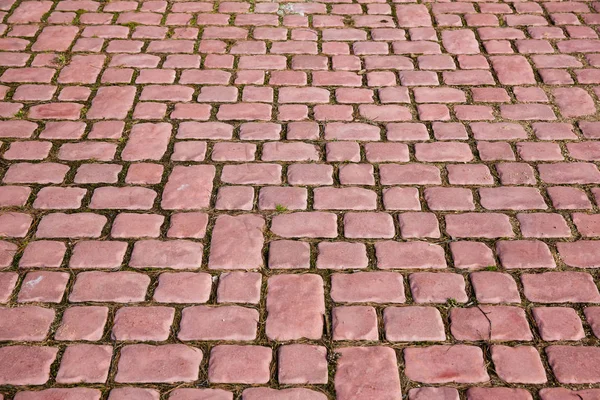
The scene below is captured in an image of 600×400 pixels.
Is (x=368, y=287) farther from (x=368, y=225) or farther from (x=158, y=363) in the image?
(x=158, y=363)

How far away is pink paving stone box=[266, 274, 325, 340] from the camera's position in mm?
2617

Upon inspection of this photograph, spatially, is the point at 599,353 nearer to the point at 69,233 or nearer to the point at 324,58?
the point at 69,233

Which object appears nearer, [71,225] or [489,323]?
[489,323]

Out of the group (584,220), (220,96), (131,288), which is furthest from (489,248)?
(220,96)

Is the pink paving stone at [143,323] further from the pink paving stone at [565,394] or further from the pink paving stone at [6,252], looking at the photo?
the pink paving stone at [565,394]

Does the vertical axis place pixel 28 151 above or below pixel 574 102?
above

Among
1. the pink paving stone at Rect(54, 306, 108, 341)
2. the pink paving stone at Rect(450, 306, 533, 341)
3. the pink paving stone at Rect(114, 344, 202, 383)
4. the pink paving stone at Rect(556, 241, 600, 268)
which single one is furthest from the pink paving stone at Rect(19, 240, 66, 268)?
the pink paving stone at Rect(556, 241, 600, 268)

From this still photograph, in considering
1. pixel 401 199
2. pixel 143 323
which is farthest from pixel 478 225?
pixel 143 323

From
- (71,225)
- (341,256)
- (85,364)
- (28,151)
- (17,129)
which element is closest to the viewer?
(85,364)

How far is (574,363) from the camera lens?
2512 mm

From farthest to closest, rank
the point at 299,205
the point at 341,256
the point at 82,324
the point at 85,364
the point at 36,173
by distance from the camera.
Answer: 1. the point at 36,173
2. the point at 299,205
3. the point at 341,256
4. the point at 82,324
5. the point at 85,364

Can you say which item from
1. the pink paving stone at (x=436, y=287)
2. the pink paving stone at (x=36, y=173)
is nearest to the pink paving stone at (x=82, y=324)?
the pink paving stone at (x=36, y=173)

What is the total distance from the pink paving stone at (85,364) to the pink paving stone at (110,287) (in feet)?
0.78

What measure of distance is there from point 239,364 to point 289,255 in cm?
59
